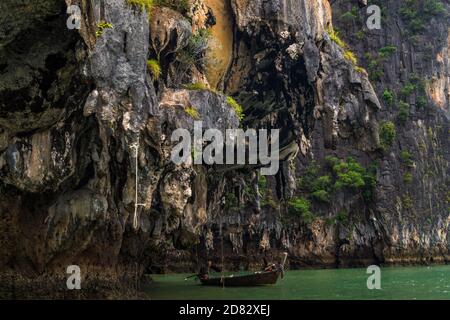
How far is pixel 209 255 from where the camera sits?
40.3 m

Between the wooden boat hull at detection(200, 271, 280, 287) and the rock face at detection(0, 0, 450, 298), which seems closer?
the rock face at detection(0, 0, 450, 298)

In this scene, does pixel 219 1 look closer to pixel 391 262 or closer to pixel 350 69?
pixel 350 69

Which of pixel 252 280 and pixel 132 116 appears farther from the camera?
pixel 252 280

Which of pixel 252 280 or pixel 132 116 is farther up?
pixel 132 116

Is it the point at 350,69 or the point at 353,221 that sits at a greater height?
the point at 350,69

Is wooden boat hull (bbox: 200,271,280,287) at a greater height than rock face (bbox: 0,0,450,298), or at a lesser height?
lesser

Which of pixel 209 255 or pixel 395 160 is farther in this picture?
pixel 395 160

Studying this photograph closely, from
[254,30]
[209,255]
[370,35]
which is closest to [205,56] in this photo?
[254,30]

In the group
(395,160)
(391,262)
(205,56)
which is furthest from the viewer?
(395,160)

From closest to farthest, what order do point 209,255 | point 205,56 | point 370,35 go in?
point 205,56 → point 209,255 → point 370,35

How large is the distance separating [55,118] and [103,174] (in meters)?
3.41

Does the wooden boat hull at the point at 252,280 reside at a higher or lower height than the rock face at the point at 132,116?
lower

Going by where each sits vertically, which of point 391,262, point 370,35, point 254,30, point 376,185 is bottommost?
point 391,262

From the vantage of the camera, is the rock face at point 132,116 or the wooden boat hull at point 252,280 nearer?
the rock face at point 132,116
